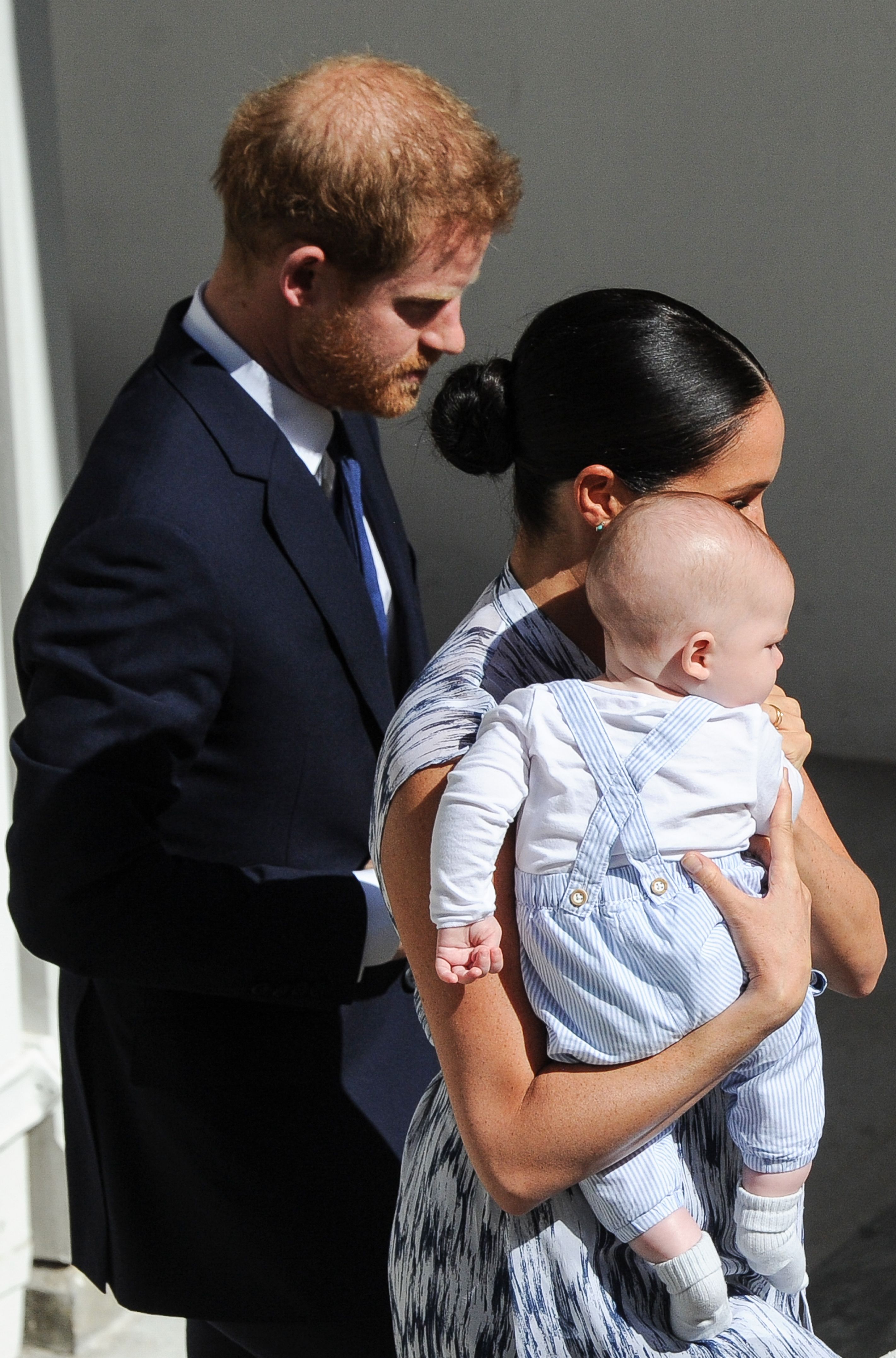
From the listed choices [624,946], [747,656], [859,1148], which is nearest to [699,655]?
[747,656]

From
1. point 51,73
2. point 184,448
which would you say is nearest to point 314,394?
point 184,448

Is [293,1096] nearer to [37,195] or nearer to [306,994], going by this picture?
[306,994]

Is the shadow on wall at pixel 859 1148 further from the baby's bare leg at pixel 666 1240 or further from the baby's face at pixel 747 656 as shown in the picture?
the baby's face at pixel 747 656

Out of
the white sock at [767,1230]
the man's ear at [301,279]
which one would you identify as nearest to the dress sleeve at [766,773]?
the white sock at [767,1230]

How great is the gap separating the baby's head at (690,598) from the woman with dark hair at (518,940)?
13cm

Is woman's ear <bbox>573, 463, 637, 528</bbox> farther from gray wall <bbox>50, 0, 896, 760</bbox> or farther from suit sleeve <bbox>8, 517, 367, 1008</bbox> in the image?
gray wall <bbox>50, 0, 896, 760</bbox>

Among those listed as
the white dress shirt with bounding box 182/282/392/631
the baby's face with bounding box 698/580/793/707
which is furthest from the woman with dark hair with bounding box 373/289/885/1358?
the white dress shirt with bounding box 182/282/392/631

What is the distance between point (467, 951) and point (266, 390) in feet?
3.25

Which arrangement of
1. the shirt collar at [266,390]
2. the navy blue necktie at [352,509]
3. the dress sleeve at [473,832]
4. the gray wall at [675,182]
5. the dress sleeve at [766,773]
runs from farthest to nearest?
the gray wall at [675,182] < the navy blue necktie at [352,509] < the shirt collar at [266,390] < the dress sleeve at [766,773] < the dress sleeve at [473,832]

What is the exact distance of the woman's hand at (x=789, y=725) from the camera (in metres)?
1.47

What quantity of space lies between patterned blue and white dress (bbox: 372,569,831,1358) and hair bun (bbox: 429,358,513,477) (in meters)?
0.19

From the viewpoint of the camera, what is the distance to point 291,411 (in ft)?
6.40

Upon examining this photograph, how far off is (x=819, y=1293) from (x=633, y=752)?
2.19 metres

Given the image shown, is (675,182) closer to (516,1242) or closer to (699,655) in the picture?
(699,655)
